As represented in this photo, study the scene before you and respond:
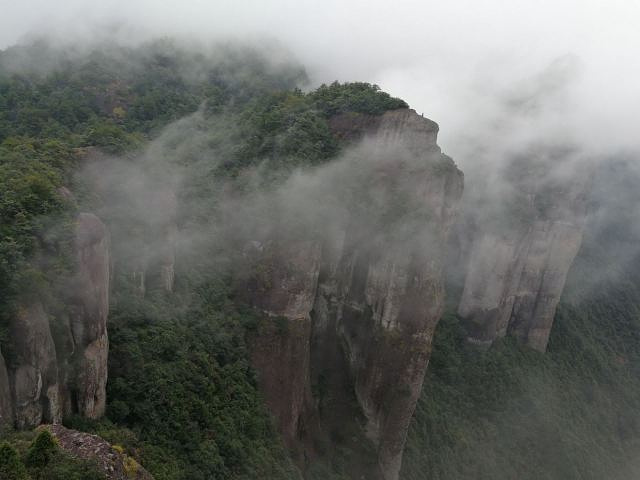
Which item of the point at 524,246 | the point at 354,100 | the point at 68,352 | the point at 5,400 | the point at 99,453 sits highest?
the point at 354,100

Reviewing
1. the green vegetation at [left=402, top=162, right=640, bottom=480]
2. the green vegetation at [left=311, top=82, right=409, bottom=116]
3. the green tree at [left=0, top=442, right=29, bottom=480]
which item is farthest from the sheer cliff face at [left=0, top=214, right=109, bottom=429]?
the green vegetation at [left=402, top=162, right=640, bottom=480]

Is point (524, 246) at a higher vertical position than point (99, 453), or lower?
higher

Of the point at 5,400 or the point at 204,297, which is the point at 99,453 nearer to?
the point at 5,400

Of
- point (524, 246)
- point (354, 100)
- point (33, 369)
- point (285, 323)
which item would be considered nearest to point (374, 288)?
point (285, 323)

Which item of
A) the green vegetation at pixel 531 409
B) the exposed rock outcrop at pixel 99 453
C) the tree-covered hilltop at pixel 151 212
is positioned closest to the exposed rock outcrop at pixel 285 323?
the tree-covered hilltop at pixel 151 212

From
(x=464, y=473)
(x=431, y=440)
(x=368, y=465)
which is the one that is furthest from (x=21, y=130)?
(x=464, y=473)

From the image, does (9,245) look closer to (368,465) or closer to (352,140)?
(352,140)
